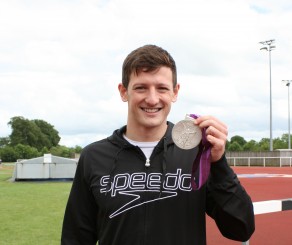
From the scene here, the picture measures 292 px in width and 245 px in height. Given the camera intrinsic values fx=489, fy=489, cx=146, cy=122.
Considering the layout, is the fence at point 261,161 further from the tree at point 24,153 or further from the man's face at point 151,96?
the man's face at point 151,96

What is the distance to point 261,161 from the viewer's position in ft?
119

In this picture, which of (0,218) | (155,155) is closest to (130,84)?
(155,155)

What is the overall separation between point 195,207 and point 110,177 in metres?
0.42

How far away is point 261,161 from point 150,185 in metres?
35.3

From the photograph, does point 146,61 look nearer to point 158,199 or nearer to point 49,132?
point 158,199

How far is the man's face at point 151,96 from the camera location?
2197 millimetres

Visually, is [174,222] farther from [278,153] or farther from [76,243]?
[278,153]


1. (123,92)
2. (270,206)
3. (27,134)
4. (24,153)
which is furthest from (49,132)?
(123,92)

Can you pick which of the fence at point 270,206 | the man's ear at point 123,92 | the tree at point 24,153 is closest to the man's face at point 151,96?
the man's ear at point 123,92

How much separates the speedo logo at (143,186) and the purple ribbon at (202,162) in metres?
0.09

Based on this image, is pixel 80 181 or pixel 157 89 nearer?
pixel 157 89

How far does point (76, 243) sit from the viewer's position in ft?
7.82

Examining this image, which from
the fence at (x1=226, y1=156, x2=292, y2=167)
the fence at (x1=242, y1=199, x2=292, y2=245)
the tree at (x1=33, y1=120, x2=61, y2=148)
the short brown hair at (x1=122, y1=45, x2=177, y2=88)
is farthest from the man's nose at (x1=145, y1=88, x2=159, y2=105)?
the tree at (x1=33, y1=120, x2=61, y2=148)

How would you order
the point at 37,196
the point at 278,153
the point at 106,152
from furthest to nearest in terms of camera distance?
the point at 278,153 < the point at 37,196 < the point at 106,152
